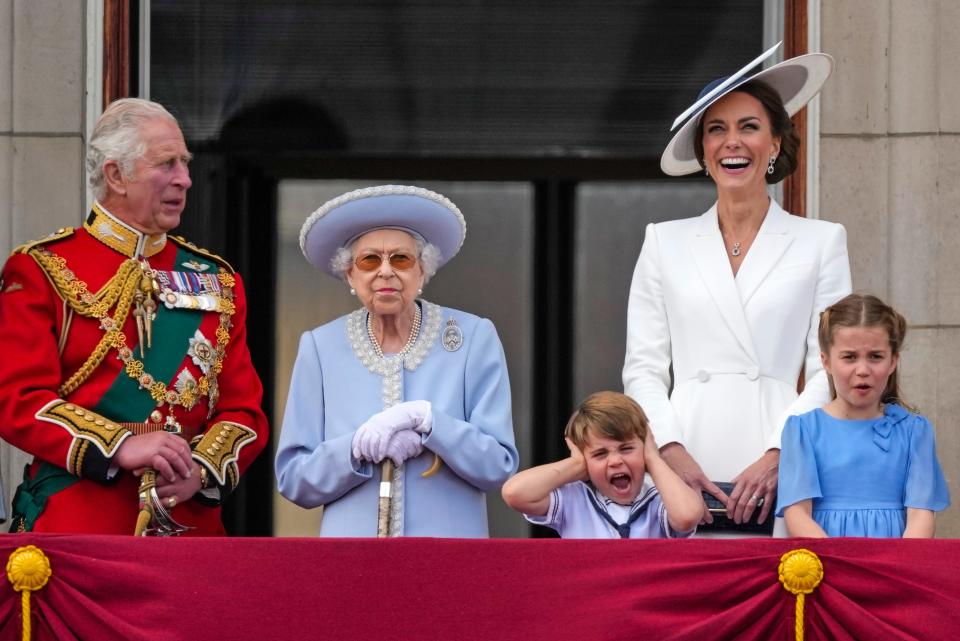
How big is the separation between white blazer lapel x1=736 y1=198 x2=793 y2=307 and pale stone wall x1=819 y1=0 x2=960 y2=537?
1.34 metres

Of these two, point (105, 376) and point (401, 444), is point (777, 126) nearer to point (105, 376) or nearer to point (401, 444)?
point (401, 444)

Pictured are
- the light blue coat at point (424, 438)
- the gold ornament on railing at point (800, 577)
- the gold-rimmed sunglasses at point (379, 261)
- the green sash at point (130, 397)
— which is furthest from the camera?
the gold-rimmed sunglasses at point (379, 261)

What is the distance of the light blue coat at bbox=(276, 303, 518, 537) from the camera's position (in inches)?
163

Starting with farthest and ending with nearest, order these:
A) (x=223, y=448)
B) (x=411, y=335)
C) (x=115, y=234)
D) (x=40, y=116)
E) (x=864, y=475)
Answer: (x=40, y=116), (x=411, y=335), (x=115, y=234), (x=223, y=448), (x=864, y=475)

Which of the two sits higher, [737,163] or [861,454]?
[737,163]

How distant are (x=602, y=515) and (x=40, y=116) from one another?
103 inches

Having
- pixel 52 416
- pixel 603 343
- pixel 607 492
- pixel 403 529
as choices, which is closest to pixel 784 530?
pixel 607 492

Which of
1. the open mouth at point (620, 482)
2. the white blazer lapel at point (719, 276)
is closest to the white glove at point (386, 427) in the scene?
the open mouth at point (620, 482)

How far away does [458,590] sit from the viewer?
3447 millimetres

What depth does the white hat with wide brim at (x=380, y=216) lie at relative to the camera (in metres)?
4.29

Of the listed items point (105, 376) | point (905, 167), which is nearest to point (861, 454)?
point (105, 376)

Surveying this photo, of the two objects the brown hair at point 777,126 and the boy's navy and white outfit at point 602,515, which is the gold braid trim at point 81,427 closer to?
the boy's navy and white outfit at point 602,515

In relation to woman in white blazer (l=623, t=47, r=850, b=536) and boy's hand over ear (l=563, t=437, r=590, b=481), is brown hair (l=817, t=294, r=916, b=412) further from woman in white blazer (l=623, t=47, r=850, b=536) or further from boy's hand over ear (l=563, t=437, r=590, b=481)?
boy's hand over ear (l=563, t=437, r=590, b=481)

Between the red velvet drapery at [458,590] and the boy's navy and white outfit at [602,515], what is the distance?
65cm
